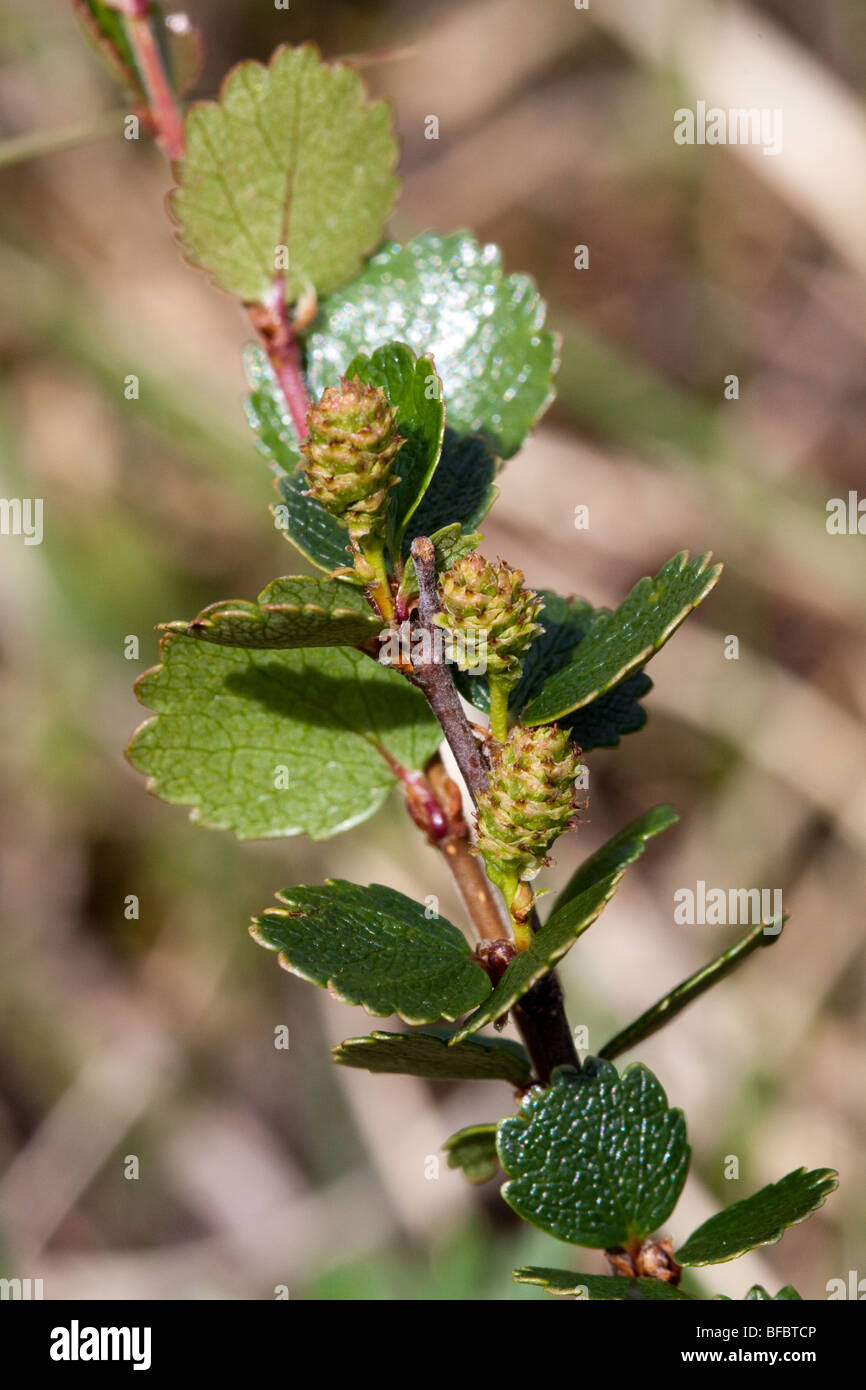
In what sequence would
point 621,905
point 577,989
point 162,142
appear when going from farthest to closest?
point 621,905 < point 577,989 < point 162,142

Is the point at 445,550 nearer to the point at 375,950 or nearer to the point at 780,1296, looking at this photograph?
the point at 375,950

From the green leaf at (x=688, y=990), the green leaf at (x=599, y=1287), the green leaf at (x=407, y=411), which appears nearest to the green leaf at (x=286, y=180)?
the green leaf at (x=407, y=411)

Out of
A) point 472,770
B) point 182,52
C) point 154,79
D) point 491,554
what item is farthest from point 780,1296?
point 491,554

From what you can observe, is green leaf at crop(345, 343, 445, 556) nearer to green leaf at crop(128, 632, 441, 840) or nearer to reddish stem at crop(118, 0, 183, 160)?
green leaf at crop(128, 632, 441, 840)

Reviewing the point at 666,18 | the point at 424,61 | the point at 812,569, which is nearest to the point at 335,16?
the point at 424,61

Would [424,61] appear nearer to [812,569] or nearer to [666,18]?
[666,18]

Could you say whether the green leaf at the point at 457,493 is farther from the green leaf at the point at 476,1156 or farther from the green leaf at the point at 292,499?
the green leaf at the point at 476,1156

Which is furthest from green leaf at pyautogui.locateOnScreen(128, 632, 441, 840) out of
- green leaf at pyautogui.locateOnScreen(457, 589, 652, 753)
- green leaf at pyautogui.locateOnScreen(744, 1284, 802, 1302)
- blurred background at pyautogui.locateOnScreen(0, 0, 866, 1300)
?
blurred background at pyautogui.locateOnScreen(0, 0, 866, 1300)
